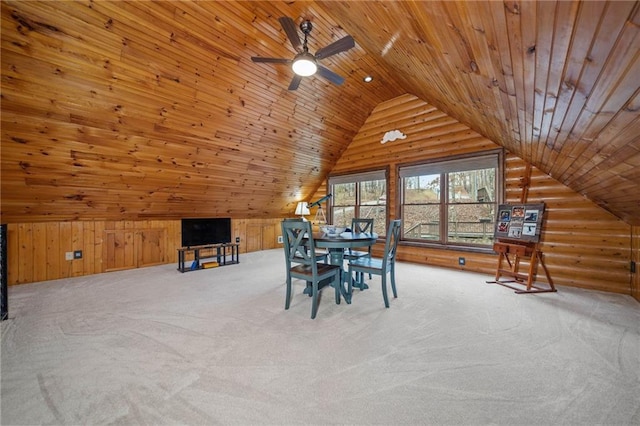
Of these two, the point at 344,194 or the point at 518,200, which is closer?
the point at 518,200

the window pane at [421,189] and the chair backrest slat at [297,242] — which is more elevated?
the window pane at [421,189]

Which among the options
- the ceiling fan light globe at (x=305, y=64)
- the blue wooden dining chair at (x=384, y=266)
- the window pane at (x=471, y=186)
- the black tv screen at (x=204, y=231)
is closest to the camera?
the ceiling fan light globe at (x=305, y=64)

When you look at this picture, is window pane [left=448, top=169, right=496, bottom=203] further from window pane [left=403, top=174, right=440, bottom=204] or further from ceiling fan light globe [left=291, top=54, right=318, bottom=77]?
ceiling fan light globe [left=291, top=54, right=318, bottom=77]

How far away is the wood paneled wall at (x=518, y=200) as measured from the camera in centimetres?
331

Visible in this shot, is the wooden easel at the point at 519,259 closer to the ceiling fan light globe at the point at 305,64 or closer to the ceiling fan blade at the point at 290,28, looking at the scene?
the ceiling fan light globe at the point at 305,64

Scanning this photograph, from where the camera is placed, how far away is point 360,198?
6.14 m

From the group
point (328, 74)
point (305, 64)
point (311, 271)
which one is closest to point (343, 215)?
point (311, 271)

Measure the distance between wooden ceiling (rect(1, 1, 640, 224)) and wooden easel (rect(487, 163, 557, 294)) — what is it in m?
0.59

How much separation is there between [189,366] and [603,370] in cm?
280

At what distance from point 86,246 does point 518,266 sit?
22.9ft

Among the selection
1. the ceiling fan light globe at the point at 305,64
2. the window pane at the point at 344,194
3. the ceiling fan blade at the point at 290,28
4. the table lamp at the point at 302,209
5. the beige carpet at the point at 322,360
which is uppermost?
the ceiling fan blade at the point at 290,28

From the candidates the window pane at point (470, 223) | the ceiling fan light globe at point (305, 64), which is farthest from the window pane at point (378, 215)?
the ceiling fan light globe at point (305, 64)

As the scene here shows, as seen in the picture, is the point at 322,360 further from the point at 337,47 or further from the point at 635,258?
the point at 635,258

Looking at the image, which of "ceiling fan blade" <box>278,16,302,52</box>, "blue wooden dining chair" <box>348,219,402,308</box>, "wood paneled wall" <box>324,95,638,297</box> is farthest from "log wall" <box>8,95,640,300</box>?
"ceiling fan blade" <box>278,16,302,52</box>
